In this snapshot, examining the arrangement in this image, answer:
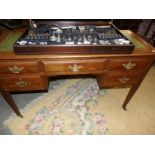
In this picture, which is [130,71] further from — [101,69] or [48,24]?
[48,24]

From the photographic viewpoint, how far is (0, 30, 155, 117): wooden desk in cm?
105

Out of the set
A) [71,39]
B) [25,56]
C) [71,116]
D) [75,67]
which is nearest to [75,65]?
[75,67]

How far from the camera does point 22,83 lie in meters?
1.22

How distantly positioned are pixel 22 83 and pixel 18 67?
190 millimetres

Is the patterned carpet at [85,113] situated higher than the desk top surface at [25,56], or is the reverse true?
the desk top surface at [25,56]

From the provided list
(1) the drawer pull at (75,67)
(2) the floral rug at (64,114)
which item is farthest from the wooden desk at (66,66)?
(2) the floral rug at (64,114)

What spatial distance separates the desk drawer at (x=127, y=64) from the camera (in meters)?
1.16

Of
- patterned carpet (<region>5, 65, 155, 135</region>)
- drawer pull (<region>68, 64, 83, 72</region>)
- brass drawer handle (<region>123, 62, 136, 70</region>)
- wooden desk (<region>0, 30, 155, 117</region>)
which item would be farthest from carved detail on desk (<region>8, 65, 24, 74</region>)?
brass drawer handle (<region>123, 62, 136, 70</region>)

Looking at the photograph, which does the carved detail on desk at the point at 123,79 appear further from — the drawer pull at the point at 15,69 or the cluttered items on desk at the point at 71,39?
the drawer pull at the point at 15,69

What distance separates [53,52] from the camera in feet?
3.46

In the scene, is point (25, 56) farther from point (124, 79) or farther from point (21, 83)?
point (124, 79)

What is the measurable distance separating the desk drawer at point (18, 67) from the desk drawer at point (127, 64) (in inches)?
24.9

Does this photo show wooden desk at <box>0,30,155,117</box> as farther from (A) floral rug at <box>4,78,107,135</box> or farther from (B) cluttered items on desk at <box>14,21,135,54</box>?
(A) floral rug at <box>4,78,107,135</box>
